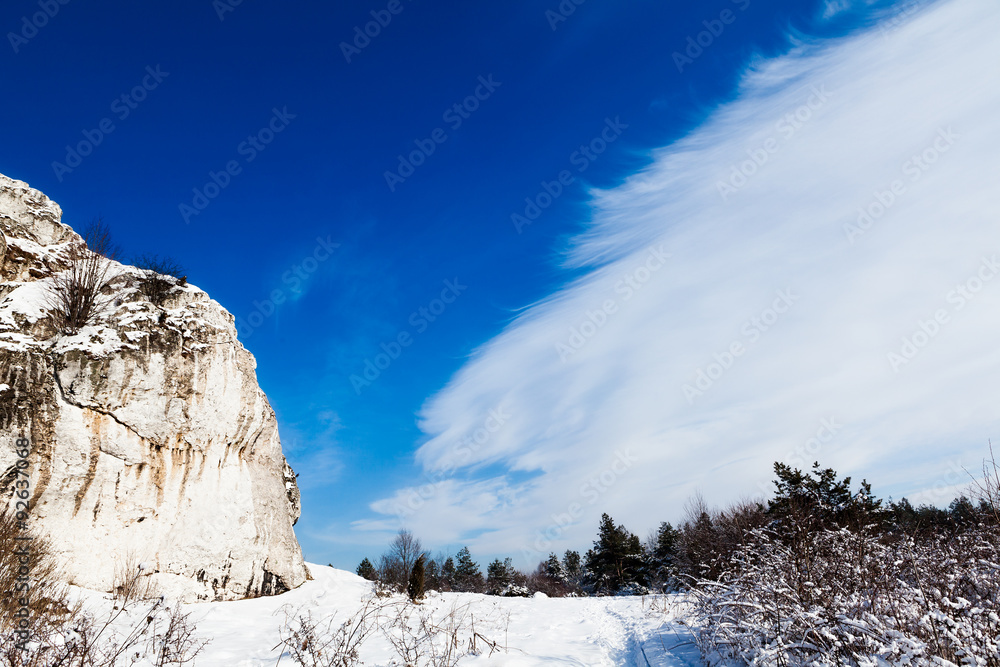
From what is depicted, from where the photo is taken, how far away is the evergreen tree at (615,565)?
38094 mm

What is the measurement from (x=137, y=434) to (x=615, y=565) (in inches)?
1399

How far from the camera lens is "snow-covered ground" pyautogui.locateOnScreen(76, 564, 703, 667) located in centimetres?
649

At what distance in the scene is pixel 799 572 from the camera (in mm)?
5781

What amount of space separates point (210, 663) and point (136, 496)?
395 inches

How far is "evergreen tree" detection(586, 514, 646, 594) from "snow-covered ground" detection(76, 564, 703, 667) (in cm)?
2733

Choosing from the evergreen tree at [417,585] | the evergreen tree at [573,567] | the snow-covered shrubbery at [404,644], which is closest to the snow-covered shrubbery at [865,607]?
the snow-covered shrubbery at [404,644]

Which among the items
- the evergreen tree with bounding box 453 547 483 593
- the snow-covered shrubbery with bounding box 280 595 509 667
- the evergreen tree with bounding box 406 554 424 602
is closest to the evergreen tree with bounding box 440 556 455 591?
the evergreen tree with bounding box 453 547 483 593

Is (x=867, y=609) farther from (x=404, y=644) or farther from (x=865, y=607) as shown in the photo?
(x=404, y=644)

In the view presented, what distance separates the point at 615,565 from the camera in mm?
38719

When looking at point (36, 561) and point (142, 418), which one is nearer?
point (36, 561)

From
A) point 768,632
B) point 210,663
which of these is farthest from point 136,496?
point 768,632

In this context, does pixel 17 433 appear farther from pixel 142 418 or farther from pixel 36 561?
pixel 36 561

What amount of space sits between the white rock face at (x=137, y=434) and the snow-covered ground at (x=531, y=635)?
217cm

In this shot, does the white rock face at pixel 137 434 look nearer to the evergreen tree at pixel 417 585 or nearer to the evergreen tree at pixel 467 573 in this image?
the evergreen tree at pixel 417 585
